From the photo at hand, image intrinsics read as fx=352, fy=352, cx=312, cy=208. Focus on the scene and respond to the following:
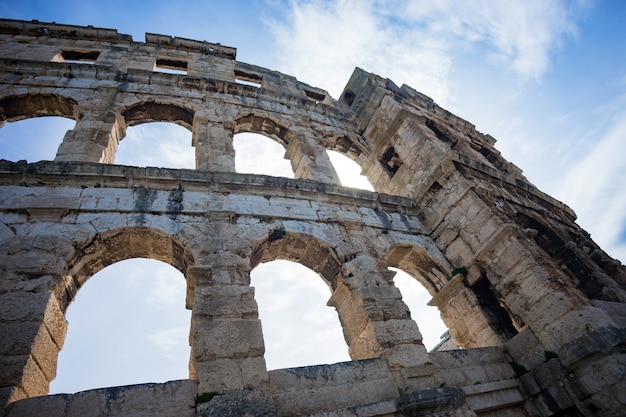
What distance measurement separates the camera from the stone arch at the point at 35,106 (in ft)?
23.0

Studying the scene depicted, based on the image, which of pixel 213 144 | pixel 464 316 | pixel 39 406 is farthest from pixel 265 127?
pixel 39 406

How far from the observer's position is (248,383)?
349cm

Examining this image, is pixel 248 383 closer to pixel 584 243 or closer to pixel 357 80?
pixel 584 243

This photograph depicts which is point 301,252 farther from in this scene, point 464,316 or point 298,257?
point 464,316

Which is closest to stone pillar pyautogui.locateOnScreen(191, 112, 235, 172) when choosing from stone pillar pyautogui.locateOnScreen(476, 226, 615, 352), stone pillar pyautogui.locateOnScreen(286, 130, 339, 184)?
stone pillar pyautogui.locateOnScreen(286, 130, 339, 184)

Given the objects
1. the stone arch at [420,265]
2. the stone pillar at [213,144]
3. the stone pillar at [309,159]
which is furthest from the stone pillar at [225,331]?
the stone pillar at [309,159]

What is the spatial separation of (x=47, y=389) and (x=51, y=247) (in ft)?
5.24

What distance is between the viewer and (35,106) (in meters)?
7.25

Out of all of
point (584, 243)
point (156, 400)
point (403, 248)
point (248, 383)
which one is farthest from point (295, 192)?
point (584, 243)

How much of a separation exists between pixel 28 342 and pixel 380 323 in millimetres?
3779

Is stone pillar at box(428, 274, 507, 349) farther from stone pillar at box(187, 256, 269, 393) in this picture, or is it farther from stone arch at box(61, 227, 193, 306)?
stone arch at box(61, 227, 193, 306)

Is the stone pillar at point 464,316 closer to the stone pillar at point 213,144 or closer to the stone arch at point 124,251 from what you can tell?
the stone arch at point 124,251

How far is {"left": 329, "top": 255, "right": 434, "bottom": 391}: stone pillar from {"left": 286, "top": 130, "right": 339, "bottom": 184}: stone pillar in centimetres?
251

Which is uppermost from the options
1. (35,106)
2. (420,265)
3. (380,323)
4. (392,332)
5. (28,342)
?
(35,106)
